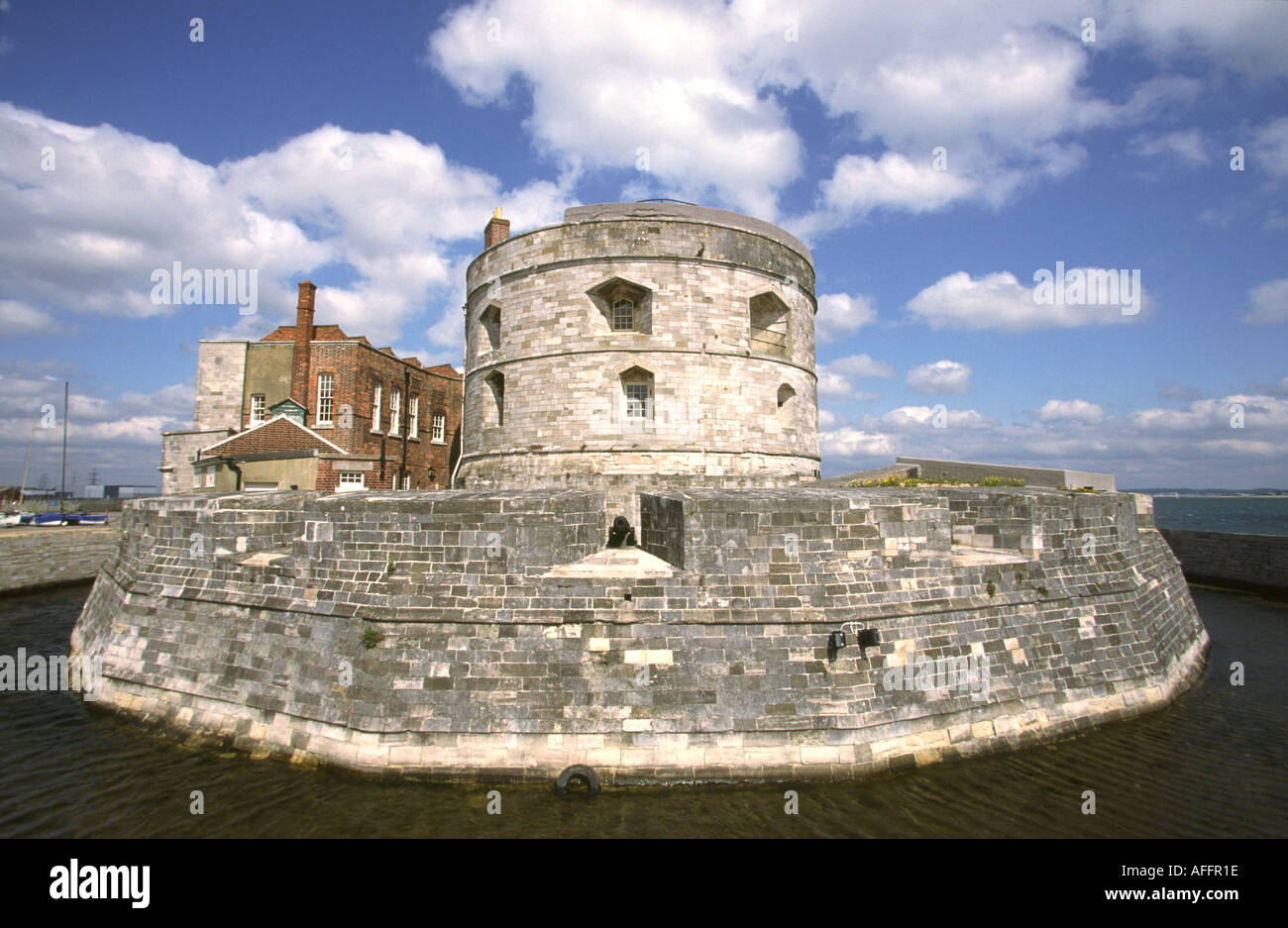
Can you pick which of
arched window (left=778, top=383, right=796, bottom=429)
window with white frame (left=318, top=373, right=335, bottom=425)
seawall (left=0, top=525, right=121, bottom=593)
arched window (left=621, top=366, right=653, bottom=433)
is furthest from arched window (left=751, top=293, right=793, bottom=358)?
seawall (left=0, top=525, right=121, bottom=593)

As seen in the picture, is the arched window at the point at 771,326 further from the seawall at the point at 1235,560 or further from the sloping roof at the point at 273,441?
the seawall at the point at 1235,560

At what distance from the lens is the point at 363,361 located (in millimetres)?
22312

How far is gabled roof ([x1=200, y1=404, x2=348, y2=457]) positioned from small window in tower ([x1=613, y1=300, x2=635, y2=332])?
9683mm

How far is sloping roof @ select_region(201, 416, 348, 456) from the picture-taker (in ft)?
60.5

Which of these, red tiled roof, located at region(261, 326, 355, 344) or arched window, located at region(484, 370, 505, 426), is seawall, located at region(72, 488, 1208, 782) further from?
red tiled roof, located at region(261, 326, 355, 344)

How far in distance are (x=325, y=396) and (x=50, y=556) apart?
1067 cm

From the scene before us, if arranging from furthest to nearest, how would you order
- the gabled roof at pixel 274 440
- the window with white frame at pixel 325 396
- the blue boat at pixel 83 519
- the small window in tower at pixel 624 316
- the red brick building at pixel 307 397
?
the blue boat at pixel 83 519, the window with white frame at pixel 325 396, the red brick building at pixel 307 397, the gabled roof at pixel 274 440, the small window in tower at pixel 624 316

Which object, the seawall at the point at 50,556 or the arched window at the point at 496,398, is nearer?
the arched window at the point at 496,398

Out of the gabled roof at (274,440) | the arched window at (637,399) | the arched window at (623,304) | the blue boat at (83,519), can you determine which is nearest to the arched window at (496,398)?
the arched window at (623,304)

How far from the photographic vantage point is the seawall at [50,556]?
19250 mm

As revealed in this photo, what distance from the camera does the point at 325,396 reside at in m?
22.0

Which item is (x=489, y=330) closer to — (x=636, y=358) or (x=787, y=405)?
(x=636, y=358)

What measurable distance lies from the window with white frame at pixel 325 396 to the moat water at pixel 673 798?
1434 cm
